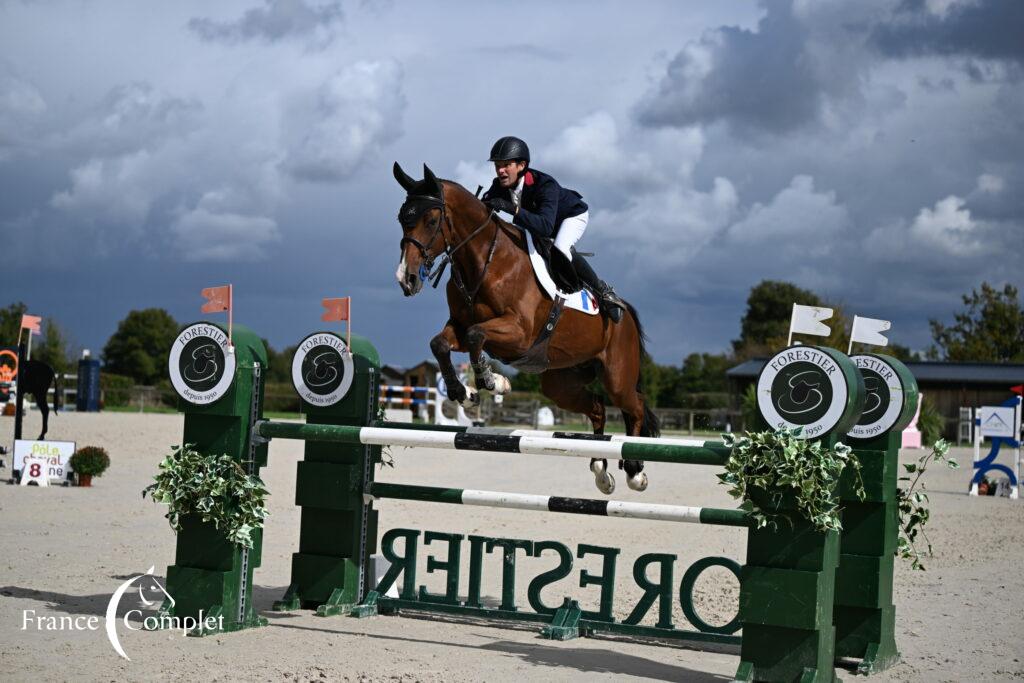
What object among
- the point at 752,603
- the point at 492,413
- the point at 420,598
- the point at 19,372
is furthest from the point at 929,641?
the point at 492,413

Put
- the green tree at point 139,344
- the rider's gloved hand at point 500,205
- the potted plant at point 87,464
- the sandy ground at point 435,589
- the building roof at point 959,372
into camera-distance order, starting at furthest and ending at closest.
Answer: the green tree at point 139,344, the building roof at point 959,372, the potted plant at point 87,464, the rider's gloved hand at point 500,205, the sandy ground at point 435,589

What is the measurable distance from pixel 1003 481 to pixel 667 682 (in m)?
11.6

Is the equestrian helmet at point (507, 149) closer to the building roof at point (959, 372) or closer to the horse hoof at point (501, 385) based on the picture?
the horse hoof at point (501, 385)

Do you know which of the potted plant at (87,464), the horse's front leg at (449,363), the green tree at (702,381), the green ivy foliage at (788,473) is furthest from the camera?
the green tree at (702,381)

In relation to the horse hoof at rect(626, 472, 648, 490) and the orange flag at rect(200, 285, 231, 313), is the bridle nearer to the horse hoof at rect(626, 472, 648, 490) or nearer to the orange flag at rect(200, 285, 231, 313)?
the orange flag at rect(200, 285, 231, 313)

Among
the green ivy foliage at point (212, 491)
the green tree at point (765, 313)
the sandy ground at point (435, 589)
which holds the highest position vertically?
the green tree at point (765, 313)

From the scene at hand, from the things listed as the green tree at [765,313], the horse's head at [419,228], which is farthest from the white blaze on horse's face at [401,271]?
the green tree at [765,313]

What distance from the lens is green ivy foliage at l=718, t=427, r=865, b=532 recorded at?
3.82 meters

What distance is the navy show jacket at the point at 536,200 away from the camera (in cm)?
527

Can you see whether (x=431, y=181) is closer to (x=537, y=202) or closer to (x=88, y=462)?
(x=537, y=202)

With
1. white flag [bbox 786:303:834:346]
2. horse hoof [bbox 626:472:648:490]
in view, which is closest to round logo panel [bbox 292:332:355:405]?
horse hoof [bbox 626:472:648:490]

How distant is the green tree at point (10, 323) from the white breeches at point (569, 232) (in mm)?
30899

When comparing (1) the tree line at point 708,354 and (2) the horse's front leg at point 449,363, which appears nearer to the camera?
(2) the horse's front leg at point 449,363

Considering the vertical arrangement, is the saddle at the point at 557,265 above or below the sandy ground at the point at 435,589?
above
